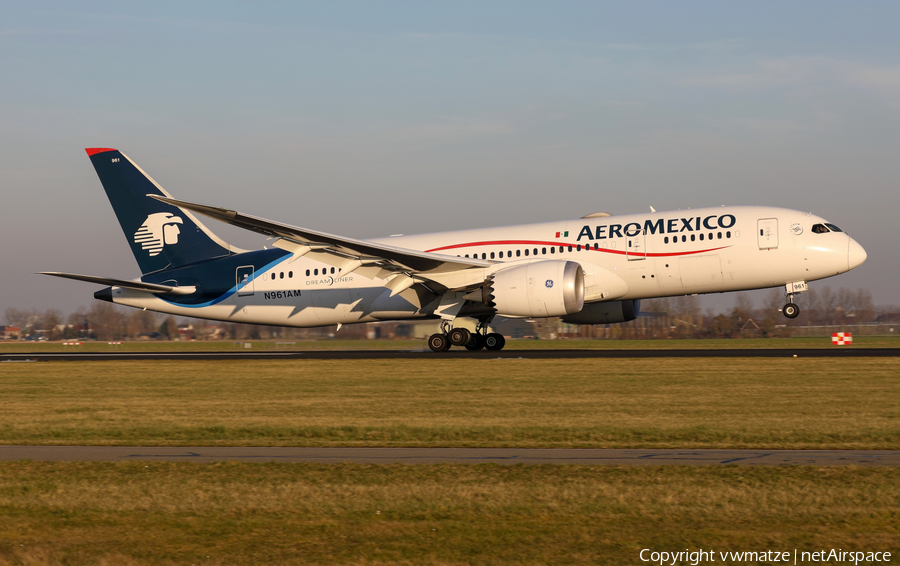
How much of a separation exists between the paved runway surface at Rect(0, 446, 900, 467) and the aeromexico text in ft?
70.2

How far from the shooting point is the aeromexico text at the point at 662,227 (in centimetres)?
3219

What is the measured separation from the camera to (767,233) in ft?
104

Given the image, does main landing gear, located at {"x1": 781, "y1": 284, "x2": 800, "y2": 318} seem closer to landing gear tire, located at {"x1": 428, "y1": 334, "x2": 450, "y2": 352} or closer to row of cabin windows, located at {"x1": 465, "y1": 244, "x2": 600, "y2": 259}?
row of cabin windows, located at {"x1": 465, "y1": 244, "x2": 600, "y2": 259}

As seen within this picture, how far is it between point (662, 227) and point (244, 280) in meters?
19.2

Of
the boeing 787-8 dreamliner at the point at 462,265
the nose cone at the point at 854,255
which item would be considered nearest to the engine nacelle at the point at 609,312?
the boeing 787-8 dreamliner at the point at 462,265

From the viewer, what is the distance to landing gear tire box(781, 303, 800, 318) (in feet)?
102

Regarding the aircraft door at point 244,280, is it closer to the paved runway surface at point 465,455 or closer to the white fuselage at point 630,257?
the white fuselage at point 630,257

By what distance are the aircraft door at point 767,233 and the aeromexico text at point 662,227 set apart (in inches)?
39.9

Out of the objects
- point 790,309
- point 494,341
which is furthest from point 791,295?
point 494,341

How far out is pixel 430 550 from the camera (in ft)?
23.8

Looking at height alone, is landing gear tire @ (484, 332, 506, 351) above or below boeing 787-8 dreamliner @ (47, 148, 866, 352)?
below

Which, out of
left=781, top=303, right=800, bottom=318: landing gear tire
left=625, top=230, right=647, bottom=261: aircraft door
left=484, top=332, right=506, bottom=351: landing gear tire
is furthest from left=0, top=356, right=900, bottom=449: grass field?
left=484, top=332, right=506, bottom=351: landing gear tire

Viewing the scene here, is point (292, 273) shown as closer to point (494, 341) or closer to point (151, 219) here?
point (151, 219)

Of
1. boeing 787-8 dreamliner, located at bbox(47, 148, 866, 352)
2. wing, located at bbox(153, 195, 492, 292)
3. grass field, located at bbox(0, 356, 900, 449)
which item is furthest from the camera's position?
boeing 787-8 dreamliner, located at bbox(47, 148, 866, 352)
